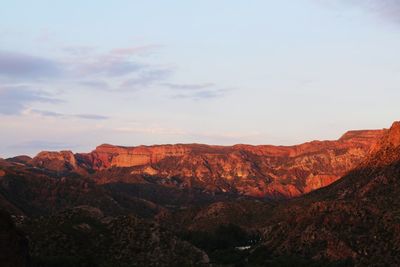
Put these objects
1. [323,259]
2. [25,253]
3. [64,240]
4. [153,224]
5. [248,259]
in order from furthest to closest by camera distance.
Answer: [248,259]
[323,259]
[153,224]
[64,240]
[25,253]

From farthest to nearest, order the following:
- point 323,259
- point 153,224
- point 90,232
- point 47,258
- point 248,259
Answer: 1. point 248,259
2. point 323,259
3. point 153,224
4. point 90,232
5. point 47,258

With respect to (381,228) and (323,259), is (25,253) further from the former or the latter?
(381,228)

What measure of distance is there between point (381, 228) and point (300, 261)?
23.8 meters

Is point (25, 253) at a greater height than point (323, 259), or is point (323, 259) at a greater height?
point (25, 253)

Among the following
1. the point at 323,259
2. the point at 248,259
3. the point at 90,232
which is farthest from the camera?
the point at 248,259

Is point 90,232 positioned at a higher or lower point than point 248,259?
higher

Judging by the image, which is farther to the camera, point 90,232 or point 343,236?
point 343,236

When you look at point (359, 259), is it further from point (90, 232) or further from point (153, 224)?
point (90, 232)

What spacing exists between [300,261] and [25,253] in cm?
9688

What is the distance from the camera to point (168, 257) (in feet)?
474

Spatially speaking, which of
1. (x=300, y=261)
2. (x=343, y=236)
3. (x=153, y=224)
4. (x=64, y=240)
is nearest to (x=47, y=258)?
(x=64, y=240)

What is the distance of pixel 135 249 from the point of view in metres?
146

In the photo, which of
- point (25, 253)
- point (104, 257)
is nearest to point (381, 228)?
point (104, 257)

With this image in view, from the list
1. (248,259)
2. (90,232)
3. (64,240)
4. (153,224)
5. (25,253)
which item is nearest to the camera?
(25,253)
